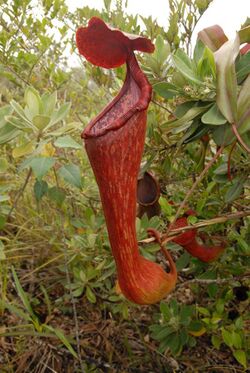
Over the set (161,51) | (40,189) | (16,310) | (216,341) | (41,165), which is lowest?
(216,341)

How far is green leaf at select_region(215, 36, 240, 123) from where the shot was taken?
0.75 metres

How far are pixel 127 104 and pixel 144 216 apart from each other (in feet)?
1.28

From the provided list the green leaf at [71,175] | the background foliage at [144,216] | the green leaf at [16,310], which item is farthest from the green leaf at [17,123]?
the green leaf at [16,310]

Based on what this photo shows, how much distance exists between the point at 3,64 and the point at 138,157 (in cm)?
85

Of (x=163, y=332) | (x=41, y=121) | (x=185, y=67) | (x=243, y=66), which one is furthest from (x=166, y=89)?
(x=163, y=332)

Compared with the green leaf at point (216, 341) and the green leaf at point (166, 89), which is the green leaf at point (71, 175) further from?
the green leaf at point (216, 341)

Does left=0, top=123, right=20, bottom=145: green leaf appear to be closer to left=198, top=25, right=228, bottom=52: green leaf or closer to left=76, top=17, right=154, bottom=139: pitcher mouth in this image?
left=76, top=17, right=154, bottom=139: pitcher mouth

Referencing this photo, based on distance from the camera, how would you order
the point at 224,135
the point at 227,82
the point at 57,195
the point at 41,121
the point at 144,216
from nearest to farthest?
A: the point at 227,82 < the point at 224,135 < the point at 41,121 < the point at 144,216 < the point at 57,195

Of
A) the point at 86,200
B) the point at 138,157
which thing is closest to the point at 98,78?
the point at 86,200

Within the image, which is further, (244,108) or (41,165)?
(41,165)

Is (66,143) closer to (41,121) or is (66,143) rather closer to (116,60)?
(41,121)

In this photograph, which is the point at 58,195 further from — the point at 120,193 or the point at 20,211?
the point at 20,211

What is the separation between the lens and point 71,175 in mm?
1079

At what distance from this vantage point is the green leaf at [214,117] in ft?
2.63
